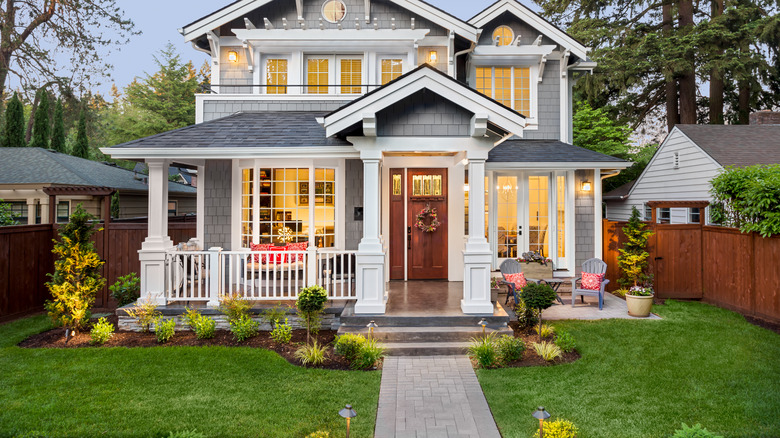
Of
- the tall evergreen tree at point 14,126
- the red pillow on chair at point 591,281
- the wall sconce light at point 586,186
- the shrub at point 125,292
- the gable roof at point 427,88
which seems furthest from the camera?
the tall evergreen tree at point 14,126

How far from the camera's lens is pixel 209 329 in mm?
6320

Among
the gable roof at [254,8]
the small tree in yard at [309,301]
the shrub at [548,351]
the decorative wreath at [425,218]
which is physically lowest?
the shrub at [548,351]

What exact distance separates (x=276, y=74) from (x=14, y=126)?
14.4 metres

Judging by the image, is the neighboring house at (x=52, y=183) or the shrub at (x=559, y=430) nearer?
the shrub at (x=559, y=430)

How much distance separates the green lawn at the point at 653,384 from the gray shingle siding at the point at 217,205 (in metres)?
6.03

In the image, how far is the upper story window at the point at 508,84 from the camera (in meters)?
10.3

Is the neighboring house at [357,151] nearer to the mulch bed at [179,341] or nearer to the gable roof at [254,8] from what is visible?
the gable roof at [254,8]

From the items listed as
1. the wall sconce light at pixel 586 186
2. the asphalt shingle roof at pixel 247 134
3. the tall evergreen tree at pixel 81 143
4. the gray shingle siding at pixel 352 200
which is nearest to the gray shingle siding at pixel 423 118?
the asphalt shingle roof at pixel 247 134

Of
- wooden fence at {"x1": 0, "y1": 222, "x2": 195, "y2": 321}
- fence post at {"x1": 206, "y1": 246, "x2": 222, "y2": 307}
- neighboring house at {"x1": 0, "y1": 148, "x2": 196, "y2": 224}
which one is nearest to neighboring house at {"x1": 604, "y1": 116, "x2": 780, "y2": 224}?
fence post at {"x1": 206, "y1": 246, "x2": 222, "y2": 307}

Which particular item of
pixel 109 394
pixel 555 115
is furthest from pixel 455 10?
pixel 109 394

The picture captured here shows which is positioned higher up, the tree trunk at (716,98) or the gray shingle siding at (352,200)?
the tree trunk at (716,98)

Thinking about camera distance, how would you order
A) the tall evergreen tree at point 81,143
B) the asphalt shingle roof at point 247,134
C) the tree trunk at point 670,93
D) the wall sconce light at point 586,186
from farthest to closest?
the tree trunk at point 670,93
the tall evergreen tree at point 81,143
the wall sconce light at point 586,186
the asphalt shingle roof at point 247,134

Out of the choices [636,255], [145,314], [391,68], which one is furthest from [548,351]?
[391,68]

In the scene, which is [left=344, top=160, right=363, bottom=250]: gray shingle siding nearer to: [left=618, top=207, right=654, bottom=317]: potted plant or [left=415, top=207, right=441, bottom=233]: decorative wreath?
[left=415, top=207, right=441, bottom=233]: decorative wreath
